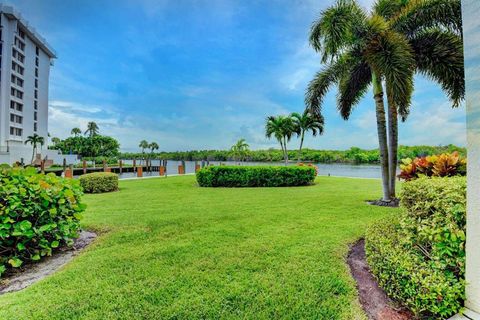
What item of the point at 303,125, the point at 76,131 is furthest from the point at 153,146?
the point at 303,125

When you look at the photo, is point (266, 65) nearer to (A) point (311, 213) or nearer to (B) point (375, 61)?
(B) point (375, 61)

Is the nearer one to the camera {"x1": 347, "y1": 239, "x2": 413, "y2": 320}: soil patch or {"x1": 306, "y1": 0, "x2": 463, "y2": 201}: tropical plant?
{"x1": 347, "y1": 239, "x2": 413, "y2": 320}: soil patch

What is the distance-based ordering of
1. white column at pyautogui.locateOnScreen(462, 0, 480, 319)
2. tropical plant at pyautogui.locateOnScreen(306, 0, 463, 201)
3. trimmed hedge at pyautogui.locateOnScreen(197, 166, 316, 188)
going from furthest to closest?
trimmed hedge at pyautogui.locateOnScreen(197, 166, 316, 188) → tropical plant at pyautogui.locateOnScreen(306, 0, 463, 201) → white column at pyautogui.locateOnScreen(462, 0, 480, 319)

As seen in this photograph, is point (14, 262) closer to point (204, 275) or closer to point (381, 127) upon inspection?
point (204, 275)

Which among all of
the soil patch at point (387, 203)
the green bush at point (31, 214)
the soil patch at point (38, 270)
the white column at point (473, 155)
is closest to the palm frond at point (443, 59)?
the soil patch at point (387, 203)

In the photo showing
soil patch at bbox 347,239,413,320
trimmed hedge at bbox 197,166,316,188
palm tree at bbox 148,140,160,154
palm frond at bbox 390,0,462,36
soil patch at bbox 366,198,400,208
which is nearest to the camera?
soil patch at bbox 347,239,413,320

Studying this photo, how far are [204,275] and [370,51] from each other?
7.54 metres

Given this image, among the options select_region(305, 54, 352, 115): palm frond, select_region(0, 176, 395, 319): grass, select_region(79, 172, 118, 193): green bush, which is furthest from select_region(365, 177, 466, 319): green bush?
select_region(79, 172, 118, 193): green bush

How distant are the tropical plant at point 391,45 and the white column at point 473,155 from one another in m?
4.98

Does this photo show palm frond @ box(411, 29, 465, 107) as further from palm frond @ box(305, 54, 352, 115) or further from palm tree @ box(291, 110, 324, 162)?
palm tree @ box(291, 110, 324, 162)

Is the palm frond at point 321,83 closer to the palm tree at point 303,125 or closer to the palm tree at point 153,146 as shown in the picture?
the palm tree at point 303,125

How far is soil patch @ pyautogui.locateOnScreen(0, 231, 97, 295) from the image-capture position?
3.01 metres

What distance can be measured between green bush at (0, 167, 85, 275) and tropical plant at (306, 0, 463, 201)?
284 inches

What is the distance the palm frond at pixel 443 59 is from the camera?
7.57 metres
